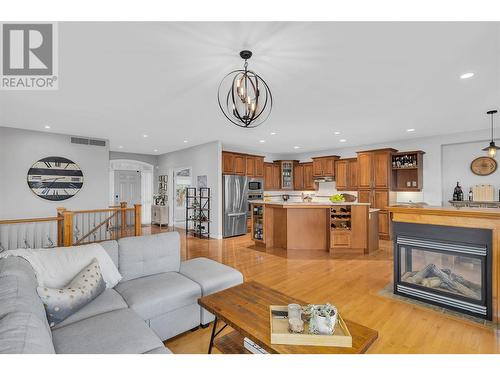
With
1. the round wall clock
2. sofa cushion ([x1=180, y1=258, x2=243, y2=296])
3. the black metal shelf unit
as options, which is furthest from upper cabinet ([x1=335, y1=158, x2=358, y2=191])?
sofa cushion ([x1=180, y1=258, x2=243, y2=296])

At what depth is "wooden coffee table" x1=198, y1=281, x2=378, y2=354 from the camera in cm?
136

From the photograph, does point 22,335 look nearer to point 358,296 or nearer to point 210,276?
point 210,276

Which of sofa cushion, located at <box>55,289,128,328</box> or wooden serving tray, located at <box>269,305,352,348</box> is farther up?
wooden serving tray, located at <box>269,305,352,348</box>

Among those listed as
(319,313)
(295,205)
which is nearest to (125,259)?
(319,313)

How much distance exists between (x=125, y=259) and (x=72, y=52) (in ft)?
6.66

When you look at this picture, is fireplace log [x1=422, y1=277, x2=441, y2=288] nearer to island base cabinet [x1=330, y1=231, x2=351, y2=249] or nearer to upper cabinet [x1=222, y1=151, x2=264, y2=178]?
island base cabinet [x1=330, y1=231, x2=351, y2=249]

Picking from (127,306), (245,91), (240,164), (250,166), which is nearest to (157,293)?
(127,306)

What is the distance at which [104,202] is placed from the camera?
6.19m

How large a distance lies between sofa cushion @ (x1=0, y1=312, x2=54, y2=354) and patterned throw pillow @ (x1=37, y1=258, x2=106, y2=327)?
0.54 metres

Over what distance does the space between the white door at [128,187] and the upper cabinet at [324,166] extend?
6440 millimetres

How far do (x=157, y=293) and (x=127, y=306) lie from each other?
0.25 metres

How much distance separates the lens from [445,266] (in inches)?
112

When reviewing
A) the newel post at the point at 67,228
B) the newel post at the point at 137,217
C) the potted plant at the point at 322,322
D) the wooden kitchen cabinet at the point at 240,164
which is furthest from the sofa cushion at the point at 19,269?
the wooden kitchen cabinet at the point at 240,164

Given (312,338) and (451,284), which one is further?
(451,284)
